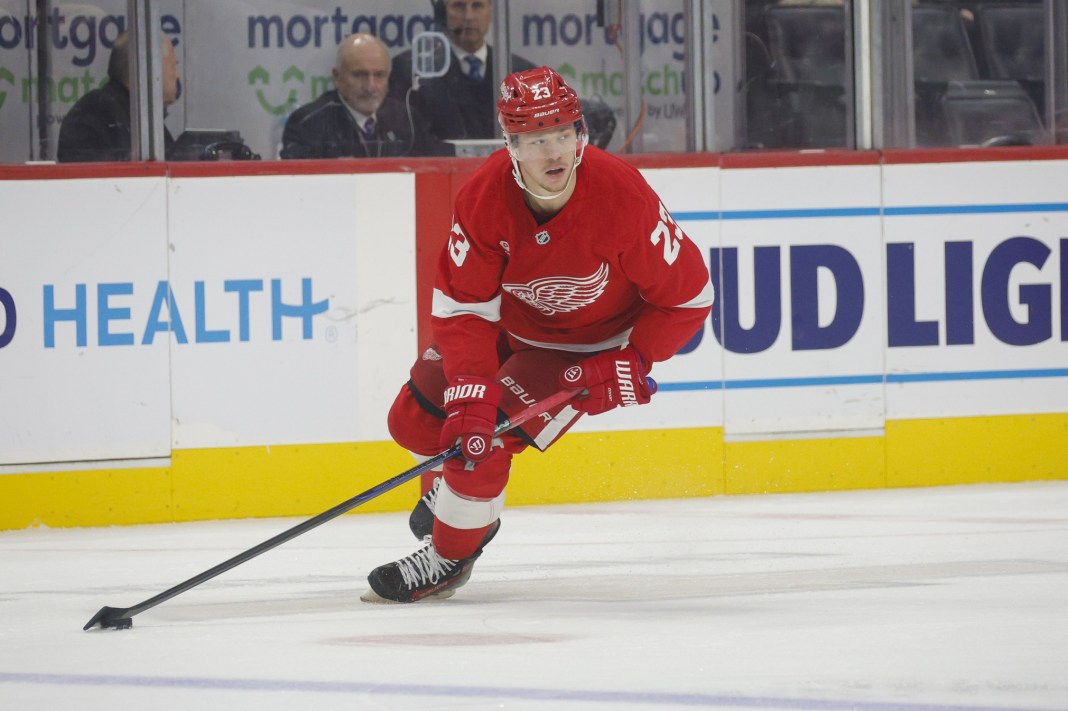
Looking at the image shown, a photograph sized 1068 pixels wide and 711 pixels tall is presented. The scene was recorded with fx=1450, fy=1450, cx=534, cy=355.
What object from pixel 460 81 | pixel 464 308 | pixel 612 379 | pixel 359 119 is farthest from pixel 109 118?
pixel 612 379

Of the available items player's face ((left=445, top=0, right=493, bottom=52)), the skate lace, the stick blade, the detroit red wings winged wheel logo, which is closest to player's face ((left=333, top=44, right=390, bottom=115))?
player's face ((left=445, top=0, right=493, bottom=52))

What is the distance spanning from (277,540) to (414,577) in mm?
302

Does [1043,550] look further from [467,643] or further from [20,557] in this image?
[20,557]

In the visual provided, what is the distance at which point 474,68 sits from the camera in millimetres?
4684

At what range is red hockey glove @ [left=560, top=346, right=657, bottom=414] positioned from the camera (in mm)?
2959

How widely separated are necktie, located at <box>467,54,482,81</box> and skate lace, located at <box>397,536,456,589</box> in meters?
2.09

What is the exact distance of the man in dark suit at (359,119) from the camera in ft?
15.0

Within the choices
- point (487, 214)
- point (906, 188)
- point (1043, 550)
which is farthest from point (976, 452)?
point (487, 214)

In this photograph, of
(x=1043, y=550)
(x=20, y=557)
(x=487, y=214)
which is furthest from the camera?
(x=20, y=557)

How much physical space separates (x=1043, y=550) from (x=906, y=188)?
1665 mm

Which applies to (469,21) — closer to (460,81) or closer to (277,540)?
(460,81)

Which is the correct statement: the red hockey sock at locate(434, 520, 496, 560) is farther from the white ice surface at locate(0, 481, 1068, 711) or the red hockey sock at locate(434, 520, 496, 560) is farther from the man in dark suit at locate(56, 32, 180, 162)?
the man in dark suit at locate(56, 32, 180, 162)

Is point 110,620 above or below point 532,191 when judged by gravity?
below

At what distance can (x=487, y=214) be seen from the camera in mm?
2854
